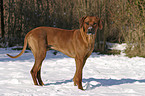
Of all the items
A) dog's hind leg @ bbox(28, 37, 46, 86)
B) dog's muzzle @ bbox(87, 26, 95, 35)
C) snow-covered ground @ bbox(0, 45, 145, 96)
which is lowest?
snow-covered ground @ bbox(0, 45, 145, 96)

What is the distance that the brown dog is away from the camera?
188 inches

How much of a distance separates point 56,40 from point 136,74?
2900 millimetres

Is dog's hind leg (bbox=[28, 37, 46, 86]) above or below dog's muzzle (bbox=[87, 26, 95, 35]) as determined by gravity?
below

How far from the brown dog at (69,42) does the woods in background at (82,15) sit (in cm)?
558

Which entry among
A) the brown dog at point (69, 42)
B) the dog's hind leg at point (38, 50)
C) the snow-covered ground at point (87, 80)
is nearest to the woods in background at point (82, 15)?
the snow-covered ground at point (87, 80)

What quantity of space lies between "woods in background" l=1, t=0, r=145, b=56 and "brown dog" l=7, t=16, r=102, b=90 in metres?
5.58

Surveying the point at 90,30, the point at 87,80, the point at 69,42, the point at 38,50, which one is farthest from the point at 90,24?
the point at 87,80

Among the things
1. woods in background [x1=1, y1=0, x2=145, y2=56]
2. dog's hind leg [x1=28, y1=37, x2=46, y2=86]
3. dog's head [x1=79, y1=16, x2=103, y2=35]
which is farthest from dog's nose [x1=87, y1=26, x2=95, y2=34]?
woods in background [x1=1, y1=0, x2=145, y2=56]

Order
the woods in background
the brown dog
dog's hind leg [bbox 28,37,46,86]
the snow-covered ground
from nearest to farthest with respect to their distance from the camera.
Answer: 1. the snow-covered ground
2. the brown dog
3. dog's hind leg [bbox 28,37,46,86]
4. the woods in background

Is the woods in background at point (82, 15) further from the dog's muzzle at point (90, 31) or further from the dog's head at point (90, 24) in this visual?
the dog's muzzle at point (90, 31)

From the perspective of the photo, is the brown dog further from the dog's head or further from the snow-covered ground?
the snow-covered ground

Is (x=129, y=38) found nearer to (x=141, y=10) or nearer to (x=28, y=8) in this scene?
(x=141, y=10)

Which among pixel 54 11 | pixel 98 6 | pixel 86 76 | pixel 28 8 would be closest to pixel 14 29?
pixel 28 8

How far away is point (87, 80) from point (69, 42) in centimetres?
130
